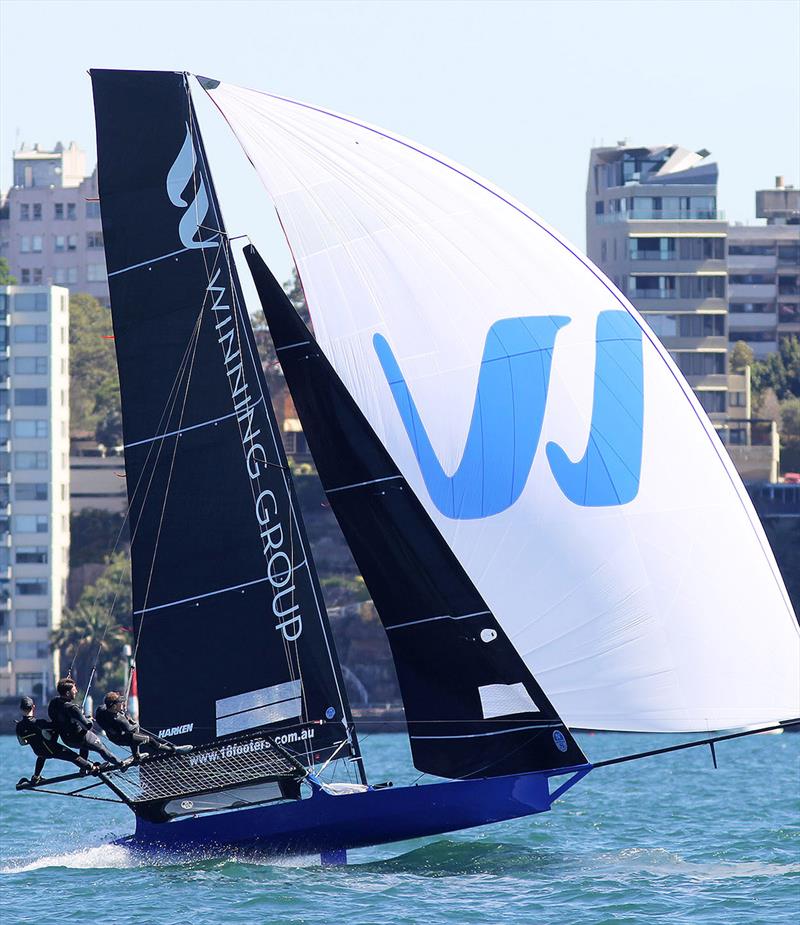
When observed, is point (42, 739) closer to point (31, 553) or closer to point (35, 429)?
point (31, 553)

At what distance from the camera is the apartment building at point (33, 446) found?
8481 centimetres

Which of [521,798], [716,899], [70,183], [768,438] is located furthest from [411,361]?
[70,183]

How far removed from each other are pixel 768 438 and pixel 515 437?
77684mm

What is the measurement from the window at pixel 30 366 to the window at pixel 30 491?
456 centimetres

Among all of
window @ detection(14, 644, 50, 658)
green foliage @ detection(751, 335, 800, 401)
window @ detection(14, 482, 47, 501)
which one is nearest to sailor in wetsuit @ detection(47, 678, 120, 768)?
window @ detection(14, 644, 50, 658)

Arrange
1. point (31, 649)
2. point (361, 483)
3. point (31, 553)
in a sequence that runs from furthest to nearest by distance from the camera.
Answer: point (31, 553)
point (31, 649)
point (361, 483)

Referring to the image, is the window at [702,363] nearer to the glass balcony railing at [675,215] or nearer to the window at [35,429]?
the glass balcony railing at [675,215]

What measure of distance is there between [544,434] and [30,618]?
67607 millimetres

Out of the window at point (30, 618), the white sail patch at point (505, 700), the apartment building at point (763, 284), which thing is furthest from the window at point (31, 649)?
the white sail patch at point (505, 700)

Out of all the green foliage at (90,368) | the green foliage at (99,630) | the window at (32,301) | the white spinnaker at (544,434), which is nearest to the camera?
the white spinnaker at (544,434)

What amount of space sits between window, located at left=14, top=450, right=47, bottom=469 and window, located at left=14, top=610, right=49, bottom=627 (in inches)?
247

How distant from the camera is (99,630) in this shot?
78438mm

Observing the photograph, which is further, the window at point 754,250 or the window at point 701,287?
the window at point 754,250

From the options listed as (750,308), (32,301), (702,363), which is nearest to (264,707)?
(32,301)
